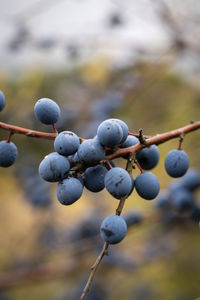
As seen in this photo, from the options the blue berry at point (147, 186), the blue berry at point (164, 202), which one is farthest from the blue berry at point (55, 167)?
the blue berry at point (164, 202)

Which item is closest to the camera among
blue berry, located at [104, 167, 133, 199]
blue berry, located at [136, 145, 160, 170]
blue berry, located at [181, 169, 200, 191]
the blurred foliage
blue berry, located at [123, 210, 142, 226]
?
blue berry, located at [104, 167, 133, 199]

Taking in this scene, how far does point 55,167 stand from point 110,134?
0.21 m

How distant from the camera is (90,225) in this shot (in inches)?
140

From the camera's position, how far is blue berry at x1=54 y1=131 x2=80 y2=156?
111 cm

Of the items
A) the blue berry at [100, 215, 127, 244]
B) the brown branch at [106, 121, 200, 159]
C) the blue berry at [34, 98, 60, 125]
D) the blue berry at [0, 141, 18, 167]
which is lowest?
the blue berry at [100, 215, 127, 244]

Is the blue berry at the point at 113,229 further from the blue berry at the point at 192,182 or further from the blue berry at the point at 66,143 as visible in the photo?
the blue berry at the point at 192,182

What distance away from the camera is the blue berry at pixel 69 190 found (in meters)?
1.10

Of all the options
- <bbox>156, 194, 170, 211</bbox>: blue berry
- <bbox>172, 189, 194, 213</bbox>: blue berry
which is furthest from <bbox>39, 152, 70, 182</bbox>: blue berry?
<bbox>156, 194, 170, 211</bbox>: blue berry

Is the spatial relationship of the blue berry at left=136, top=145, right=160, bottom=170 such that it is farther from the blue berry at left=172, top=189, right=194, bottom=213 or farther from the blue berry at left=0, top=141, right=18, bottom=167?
the blue berry at left=172, top=189, right=194, bottom=213

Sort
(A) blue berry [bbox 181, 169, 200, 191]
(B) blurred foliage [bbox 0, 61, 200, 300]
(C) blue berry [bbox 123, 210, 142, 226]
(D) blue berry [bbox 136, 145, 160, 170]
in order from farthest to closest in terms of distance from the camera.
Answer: (B) blurred foliage [bbox 0, 61, 200, 300] < (C) blue berry [bbox 123, 210, 142, 226] < (A) blue berry [bbox 181, 169, 200, 191] < (D) blue berry [bbox 136, 145, 160, 170]

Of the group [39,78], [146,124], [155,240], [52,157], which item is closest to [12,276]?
[155,240]

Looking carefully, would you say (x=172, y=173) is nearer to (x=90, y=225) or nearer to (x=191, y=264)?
(x=90, y=225)

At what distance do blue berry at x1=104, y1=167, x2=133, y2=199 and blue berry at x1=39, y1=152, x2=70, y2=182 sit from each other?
0.51 feet

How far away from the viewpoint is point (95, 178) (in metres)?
1.19
